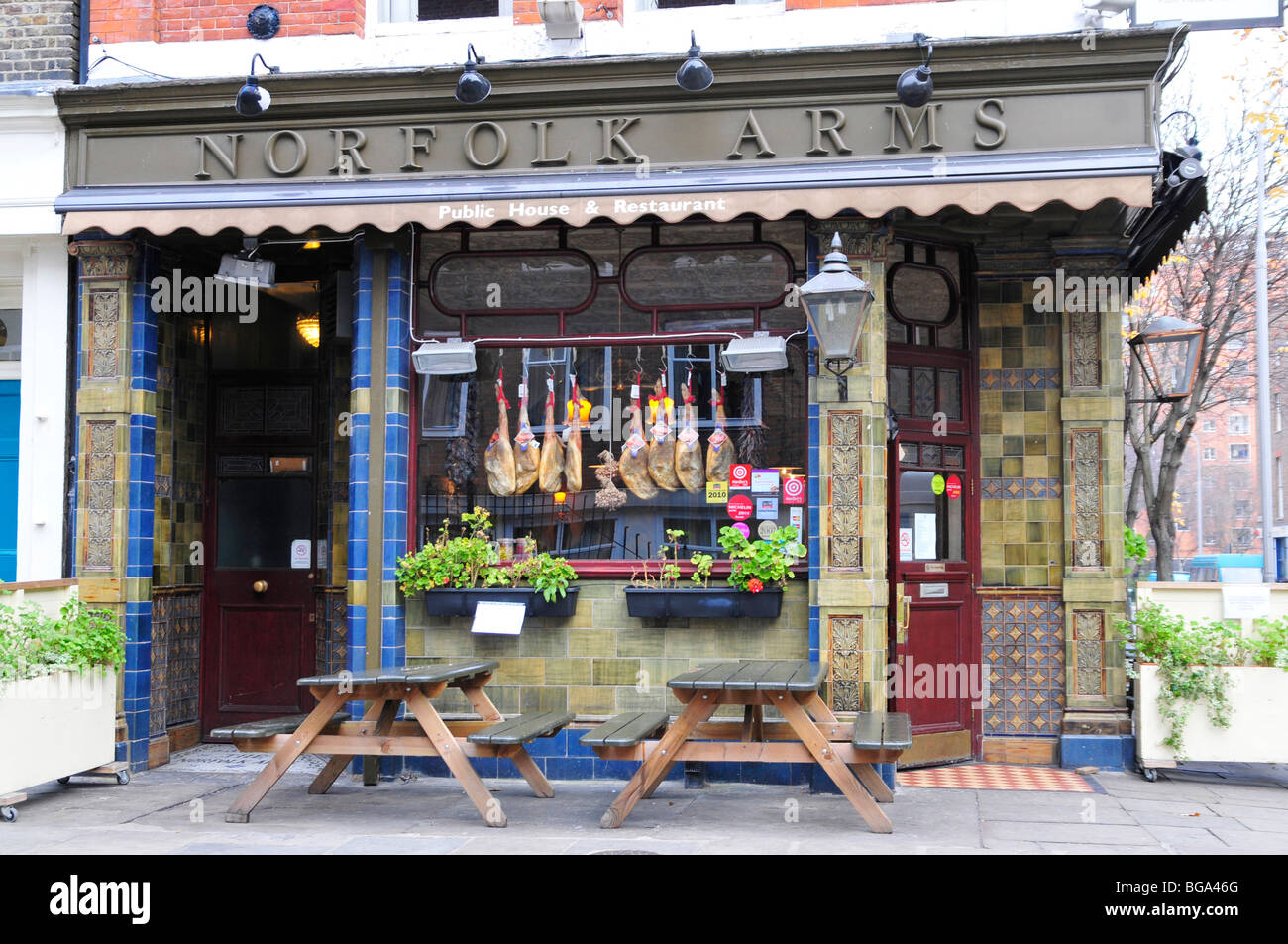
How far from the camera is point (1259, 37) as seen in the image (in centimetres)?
1756

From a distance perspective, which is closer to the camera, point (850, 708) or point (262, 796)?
point (262, 796)

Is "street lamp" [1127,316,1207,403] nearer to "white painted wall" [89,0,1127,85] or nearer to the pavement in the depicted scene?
"white painted wall" [89,0,1127,85]

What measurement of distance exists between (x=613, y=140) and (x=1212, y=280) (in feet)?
43.7

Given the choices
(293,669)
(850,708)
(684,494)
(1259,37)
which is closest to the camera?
(850,708)

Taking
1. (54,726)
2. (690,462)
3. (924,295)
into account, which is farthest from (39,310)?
(924,295)

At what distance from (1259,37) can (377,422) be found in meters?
15.5

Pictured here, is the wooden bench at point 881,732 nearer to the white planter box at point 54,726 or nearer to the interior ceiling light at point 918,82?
the interior ceiling light at point 918,82

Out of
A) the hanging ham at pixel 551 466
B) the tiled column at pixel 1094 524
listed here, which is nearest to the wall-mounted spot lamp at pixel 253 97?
the hanging ham at pixel 551 466

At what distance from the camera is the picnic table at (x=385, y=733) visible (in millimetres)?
6746

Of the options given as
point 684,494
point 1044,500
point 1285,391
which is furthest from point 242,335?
point 1285,391

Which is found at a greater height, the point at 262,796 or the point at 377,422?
the point at 377,422

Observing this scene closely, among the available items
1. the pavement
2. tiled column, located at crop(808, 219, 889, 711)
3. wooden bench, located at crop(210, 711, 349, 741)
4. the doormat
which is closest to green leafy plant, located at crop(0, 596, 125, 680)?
the pavement

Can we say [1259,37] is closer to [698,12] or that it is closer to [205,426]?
[698,12]

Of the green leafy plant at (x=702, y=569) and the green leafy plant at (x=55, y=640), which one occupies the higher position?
the green leafy plant at (x=702, y=569)
